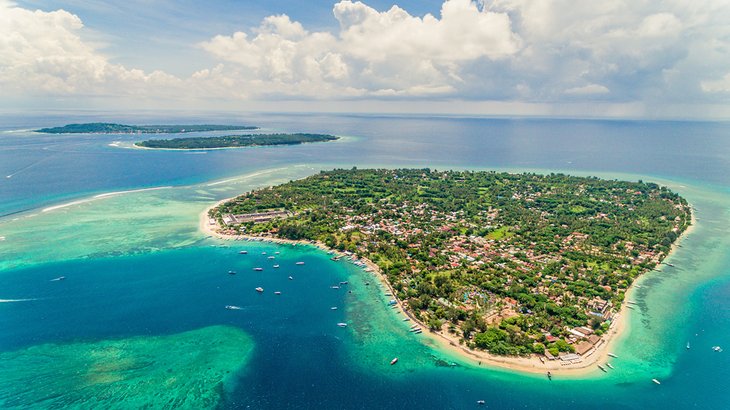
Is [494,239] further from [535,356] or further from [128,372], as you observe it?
[128,372]

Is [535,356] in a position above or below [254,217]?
below

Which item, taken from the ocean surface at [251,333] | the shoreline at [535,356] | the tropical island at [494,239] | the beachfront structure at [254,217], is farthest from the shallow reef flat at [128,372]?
the beachfront structure at [254,217]

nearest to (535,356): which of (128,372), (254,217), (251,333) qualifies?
(251,333)

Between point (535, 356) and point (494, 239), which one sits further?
point (494, 239)

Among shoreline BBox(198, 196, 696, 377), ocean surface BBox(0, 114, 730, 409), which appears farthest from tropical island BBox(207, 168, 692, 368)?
ocean surface BBox(0, 114, 730, 409)

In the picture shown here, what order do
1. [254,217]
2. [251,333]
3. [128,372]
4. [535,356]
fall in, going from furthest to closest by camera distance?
[254,217], [251,333], [535,356], [128,372]

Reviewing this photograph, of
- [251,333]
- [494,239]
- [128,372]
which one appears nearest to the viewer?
[128,372]

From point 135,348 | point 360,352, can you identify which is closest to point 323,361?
point 360,352

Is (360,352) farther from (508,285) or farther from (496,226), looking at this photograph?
(496,226)
